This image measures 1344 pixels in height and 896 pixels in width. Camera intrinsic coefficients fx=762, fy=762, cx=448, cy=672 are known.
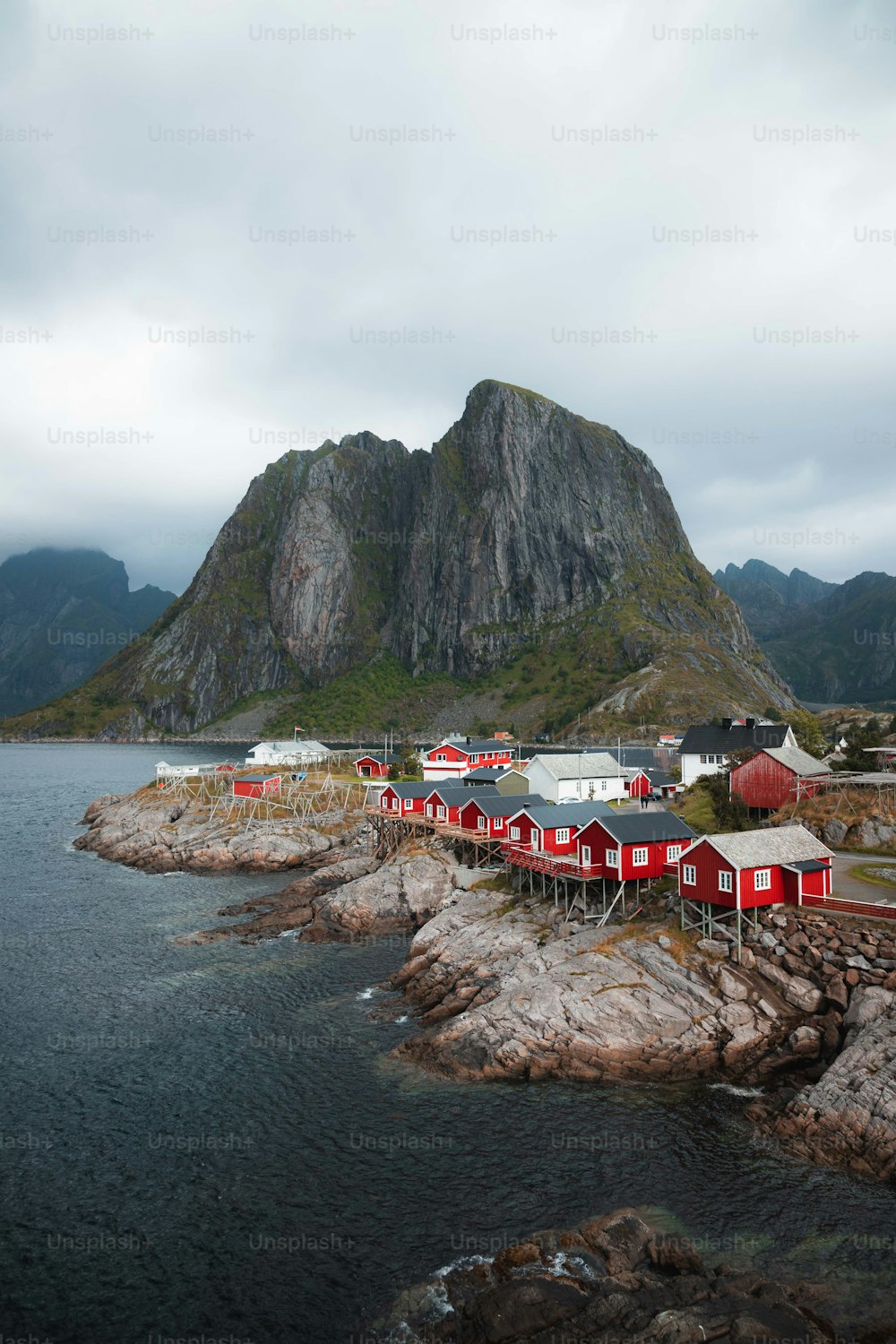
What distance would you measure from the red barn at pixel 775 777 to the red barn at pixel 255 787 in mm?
52487

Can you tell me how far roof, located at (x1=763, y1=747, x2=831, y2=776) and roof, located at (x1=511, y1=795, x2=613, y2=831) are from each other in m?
15.6

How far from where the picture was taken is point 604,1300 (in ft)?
59.8

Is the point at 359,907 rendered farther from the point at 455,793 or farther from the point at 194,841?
the point at 194,841

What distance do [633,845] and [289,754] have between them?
97471mm

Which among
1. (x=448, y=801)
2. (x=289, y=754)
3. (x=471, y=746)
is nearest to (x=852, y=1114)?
(x=448, y=801)

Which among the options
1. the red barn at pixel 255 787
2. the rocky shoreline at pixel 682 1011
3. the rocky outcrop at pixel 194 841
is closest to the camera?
the rocky shoreline at pixel 682 1011

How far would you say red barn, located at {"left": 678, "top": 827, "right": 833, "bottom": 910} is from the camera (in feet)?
119

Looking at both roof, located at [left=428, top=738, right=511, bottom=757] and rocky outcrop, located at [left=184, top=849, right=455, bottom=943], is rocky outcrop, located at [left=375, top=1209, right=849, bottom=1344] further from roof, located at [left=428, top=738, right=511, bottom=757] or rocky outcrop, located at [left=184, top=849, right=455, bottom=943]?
roof, located at [left=428, top=738, right=511, bottom=757]

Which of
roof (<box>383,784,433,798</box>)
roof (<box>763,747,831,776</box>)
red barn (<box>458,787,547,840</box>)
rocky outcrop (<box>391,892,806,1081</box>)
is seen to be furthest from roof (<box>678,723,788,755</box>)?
rocky outcrop (<box>391,892,806,1081</box>)

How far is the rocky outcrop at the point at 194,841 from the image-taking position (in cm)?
7512

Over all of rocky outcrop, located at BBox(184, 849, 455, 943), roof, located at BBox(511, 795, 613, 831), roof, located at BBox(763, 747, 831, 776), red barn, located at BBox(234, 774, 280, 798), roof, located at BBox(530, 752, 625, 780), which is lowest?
rocky outcrop, located at BBox(184, 849, 455, 943)

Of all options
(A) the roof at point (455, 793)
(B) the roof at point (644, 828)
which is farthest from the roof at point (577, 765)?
(B) the roof at point (644, 828)

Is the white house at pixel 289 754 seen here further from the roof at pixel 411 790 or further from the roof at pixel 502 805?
the roof at pixel 502 805

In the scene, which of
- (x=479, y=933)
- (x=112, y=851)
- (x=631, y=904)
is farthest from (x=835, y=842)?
(x=112, y=851)
